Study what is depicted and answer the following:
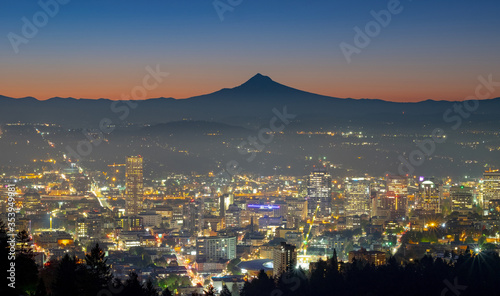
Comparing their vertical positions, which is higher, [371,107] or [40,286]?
[371,107]

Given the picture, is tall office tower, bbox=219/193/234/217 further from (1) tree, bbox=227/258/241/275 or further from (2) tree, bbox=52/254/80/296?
(2) tree, bbox=52/254/80/296

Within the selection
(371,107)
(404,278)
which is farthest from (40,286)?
(371,107)

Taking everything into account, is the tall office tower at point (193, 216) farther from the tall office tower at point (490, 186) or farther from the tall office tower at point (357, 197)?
the tall office tower at point (490, 186)

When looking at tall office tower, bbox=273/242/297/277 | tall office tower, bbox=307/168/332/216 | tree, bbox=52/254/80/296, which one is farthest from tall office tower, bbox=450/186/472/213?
tree, bbox=52/254/80/296

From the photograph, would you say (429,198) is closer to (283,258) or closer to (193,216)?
(193,216)

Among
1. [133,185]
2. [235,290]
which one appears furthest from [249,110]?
[235,290]

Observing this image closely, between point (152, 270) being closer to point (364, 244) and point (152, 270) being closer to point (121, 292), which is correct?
point (364, 244)
